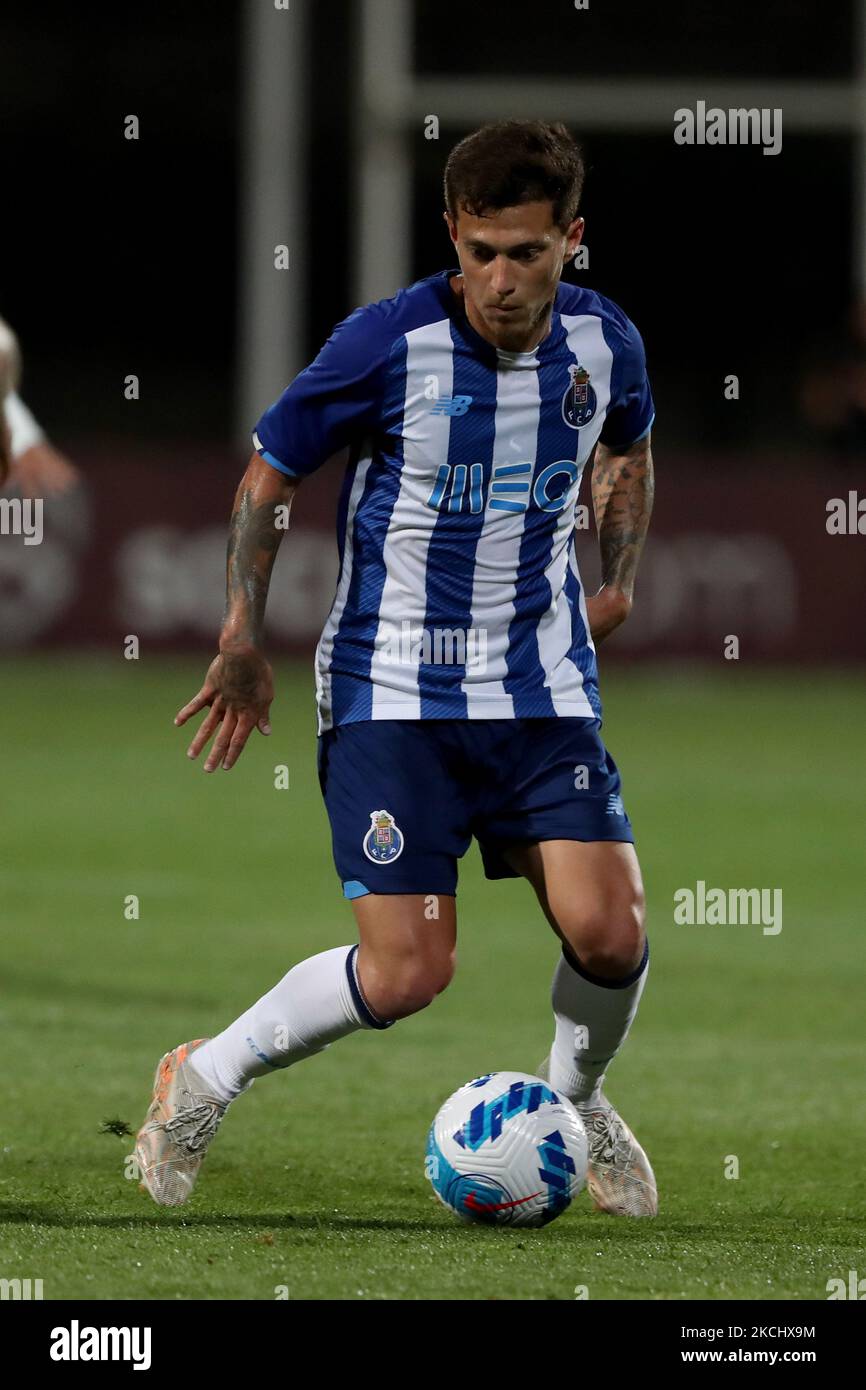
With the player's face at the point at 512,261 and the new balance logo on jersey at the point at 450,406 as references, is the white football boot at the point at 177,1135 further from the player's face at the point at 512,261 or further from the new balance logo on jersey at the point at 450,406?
the player's face at the point at 512,261

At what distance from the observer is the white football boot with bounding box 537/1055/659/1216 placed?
5.04 m

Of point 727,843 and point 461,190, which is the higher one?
point 461,190

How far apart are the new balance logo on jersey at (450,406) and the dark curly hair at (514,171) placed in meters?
0.35

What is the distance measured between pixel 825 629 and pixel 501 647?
14.1 meters

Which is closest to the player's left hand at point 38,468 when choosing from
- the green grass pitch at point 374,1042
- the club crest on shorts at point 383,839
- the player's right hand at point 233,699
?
the green grass pitch at point 374,1042

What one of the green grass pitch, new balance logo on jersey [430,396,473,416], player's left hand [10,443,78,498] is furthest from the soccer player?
player's left hand [10,443,78,498]

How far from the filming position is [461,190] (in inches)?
184

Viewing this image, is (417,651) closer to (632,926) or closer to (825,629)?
(632,926)

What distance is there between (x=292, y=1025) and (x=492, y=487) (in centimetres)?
115

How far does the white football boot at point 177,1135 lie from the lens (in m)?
4.96

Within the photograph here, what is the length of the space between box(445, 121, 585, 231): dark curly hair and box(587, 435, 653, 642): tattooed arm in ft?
2.26

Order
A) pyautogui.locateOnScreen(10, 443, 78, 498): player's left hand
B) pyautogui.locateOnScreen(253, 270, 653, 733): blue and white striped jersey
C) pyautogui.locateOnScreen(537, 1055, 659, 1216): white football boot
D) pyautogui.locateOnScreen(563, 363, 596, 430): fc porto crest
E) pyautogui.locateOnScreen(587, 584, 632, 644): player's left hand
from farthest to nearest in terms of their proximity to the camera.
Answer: pyautogui.locateOnScreen(10, 443, 78, 498): player's left hand < pyautogui.locateOnScreen(587, 584, 632, 644): player's left hand < pyautogui.locateOnScreen(537, 1055, 659, 1216): white football boot < pyautogui.locateOnScreen(563, 363, 596, 430): fc porto crest < pyautogui.locateOnScreen(253, 270, 653, 733): blue and white striped jersey

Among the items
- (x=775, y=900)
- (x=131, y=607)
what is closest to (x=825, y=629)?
(x=131, y=607)

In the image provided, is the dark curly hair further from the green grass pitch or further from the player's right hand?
the green grass pitch
